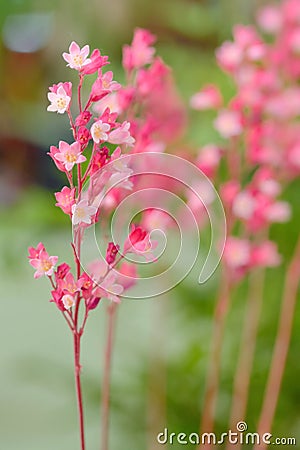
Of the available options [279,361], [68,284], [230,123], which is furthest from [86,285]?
Answer: [279,361]

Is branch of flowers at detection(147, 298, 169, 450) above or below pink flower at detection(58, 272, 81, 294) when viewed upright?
above

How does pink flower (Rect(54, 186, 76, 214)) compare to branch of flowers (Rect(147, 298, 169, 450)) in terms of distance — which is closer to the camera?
pink flower (Rect(54, 186, 76, 214))

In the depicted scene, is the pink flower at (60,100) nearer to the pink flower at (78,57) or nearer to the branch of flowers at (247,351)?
the pink flower at (78,57)

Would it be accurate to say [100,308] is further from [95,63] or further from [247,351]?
[95,63]

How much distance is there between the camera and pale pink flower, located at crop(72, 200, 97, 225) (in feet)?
0.59

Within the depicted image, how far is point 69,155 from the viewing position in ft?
0.61

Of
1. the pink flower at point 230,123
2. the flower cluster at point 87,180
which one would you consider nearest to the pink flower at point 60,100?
the flower cluster at point 87,180

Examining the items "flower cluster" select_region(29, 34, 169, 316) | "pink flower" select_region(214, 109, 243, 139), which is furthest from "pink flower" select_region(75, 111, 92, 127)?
"pink flower" select_region(214, 109, 243, 139)

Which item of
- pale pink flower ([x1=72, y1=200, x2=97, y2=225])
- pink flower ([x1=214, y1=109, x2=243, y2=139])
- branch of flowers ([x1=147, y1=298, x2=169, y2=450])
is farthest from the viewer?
branch of flowers ([x1=147, y1=298, x2=169, y2=450])

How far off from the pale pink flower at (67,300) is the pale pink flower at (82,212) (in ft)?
0.07

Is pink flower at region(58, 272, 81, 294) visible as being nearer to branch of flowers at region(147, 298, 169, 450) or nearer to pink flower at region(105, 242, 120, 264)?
pink flower at region(105, 242, 120, 264)

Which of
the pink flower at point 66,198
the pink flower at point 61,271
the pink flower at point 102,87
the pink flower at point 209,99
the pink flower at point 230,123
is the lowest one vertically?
the pink flower at point 61,271

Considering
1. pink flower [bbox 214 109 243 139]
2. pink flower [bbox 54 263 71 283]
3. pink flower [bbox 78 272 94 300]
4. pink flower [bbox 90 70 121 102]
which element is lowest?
pink flower [bbox 78 272 94 300]

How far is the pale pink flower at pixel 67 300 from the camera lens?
19 centimetres
